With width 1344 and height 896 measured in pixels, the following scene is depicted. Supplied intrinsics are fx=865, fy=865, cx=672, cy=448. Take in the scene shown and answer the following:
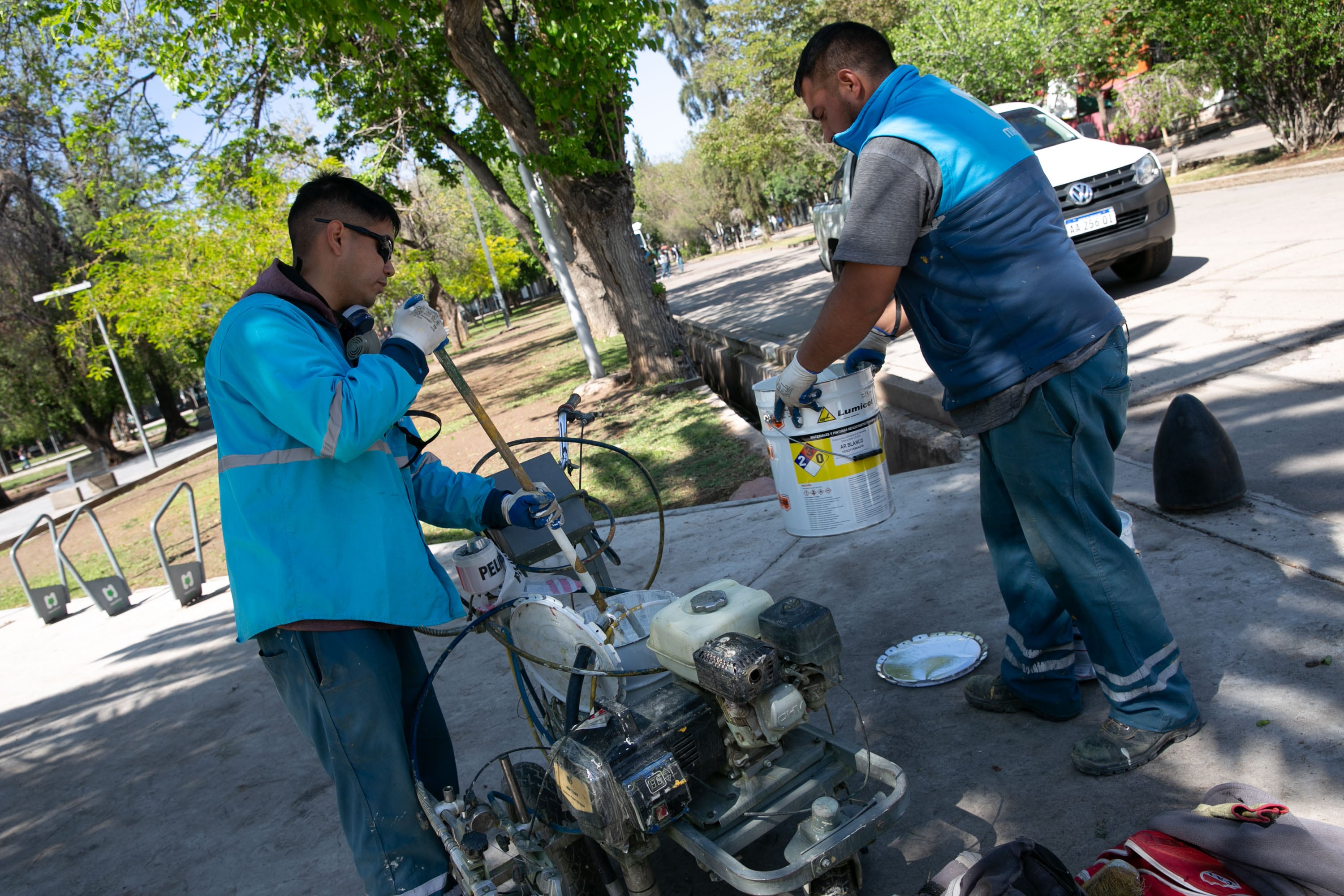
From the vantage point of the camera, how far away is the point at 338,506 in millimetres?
2250

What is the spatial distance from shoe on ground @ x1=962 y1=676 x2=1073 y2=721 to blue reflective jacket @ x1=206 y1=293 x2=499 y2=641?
5.76 ft

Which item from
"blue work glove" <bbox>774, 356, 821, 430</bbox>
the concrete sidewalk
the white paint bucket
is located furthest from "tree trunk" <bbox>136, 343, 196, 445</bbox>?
"blue work glove" <bbox>774, 356, 821, 430</bbox>

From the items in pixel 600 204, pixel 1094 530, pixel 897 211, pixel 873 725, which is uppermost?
pixel 600 204

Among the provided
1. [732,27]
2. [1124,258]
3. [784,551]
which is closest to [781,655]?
[784,551]

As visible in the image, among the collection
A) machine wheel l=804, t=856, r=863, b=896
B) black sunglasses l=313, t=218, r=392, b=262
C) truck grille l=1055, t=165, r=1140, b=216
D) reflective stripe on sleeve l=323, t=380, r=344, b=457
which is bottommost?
machine wheel l=804, t=856, r=863, b=896

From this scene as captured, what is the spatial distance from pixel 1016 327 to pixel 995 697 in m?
1.25

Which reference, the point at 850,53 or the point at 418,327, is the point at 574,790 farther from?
the point at 850,53

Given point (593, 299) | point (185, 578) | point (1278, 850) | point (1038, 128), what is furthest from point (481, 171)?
point (1278, 850)

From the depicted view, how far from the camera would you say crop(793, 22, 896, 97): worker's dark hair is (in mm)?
2533

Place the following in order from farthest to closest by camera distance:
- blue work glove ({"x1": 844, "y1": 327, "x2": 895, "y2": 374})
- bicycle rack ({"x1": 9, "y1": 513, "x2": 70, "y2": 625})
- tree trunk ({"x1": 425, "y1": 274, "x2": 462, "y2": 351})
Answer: tree trunk ({"x1": 425, "y1": 274, "x2": 462, "y2": 351}) < bicycle rack ({"x1": 9, "y1": 513, "x2": 70, "y2": 625}) < blue work glove ({"x1": 844, "y1": 327, "x2": 895, "y2": 374})

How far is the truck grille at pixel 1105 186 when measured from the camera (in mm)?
7848

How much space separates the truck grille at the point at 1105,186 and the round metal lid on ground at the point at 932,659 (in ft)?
19.5

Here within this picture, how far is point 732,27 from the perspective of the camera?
44.2 m

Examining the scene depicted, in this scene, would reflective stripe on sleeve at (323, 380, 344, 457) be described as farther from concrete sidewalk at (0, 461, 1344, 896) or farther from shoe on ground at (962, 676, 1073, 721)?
shoe on ground at (962, 676, 1073, 721)
